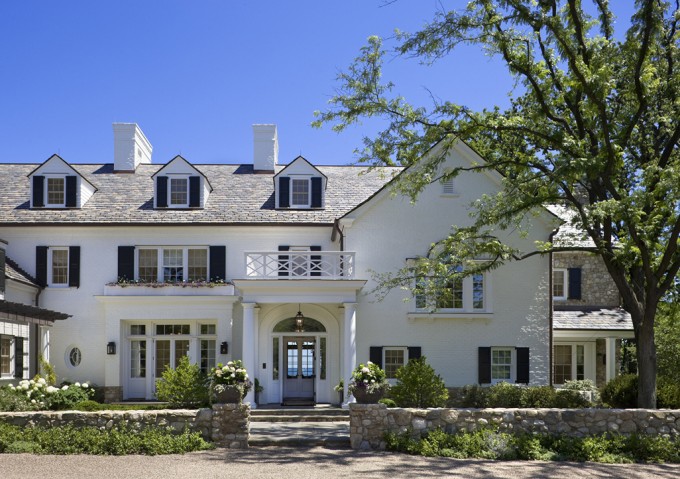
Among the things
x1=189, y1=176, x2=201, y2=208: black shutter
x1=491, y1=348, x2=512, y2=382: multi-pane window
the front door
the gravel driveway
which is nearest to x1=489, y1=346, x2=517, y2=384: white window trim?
x1=491, y1=348, x2=512, y2=382: multi-pane window

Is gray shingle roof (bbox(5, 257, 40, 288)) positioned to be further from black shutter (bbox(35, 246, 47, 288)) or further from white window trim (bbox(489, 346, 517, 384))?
white window trim (bbox(489, 346, 517, 384))

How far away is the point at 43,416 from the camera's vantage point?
15.5 meters

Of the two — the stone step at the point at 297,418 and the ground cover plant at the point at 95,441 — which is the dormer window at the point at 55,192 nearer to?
the stone step at the point at 297,418

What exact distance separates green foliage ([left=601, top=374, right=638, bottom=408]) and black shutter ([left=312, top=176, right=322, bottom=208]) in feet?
37.0

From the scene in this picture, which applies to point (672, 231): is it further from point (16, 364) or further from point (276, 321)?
point (16, 364)

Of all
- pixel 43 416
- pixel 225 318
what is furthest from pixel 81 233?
pixel 43 416

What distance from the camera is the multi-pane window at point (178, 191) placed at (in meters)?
26.2

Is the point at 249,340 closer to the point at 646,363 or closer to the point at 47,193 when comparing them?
the point at 47,193

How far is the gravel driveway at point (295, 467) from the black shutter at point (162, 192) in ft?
41.9

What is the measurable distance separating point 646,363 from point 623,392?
179 cm

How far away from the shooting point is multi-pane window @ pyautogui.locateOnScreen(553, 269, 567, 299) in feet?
89.5

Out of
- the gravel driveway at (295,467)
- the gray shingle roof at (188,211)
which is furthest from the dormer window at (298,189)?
the gravel driveway at (295,467)

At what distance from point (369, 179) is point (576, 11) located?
1176 cm

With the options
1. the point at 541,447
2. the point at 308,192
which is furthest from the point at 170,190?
the point at 541,447
